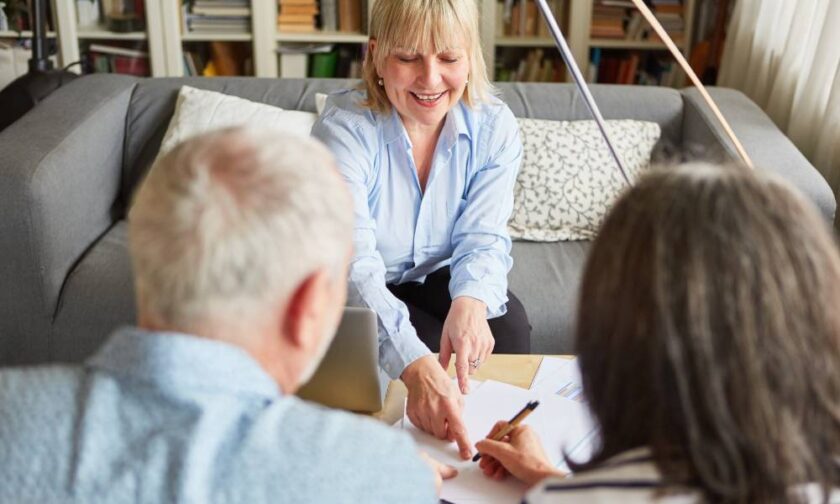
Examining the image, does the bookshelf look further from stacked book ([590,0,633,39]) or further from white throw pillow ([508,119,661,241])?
white throw pillow ([508,119,661,241])

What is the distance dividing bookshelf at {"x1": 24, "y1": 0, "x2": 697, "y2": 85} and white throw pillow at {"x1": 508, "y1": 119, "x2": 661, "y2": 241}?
109 centimetres

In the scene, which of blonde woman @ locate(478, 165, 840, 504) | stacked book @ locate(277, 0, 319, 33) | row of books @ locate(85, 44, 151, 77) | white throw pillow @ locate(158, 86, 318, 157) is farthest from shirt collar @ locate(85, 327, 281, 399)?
row of books @ locate(85, 44, 151, 77)

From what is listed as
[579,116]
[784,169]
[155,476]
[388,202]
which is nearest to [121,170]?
[388,202]

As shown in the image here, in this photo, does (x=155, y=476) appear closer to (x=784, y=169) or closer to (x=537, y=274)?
(x=537, y=274)

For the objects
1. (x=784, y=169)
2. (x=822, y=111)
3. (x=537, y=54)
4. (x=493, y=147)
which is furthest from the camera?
(x=537, y=54)

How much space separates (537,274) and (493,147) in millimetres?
553

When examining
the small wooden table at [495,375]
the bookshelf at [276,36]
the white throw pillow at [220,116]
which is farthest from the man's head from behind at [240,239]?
the bookshelf at [276,36]

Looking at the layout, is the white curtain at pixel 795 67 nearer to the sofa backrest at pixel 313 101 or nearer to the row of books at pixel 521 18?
the sofa backrest at pixel 313 101

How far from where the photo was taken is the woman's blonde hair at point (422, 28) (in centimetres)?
182

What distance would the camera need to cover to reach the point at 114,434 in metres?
0.76

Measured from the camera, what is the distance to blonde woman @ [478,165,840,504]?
76 centimetres

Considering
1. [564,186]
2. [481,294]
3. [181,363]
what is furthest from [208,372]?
[564,186]

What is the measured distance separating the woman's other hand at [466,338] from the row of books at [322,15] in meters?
2.32

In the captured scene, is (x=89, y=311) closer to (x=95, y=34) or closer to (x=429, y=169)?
(x=429, y=169)
